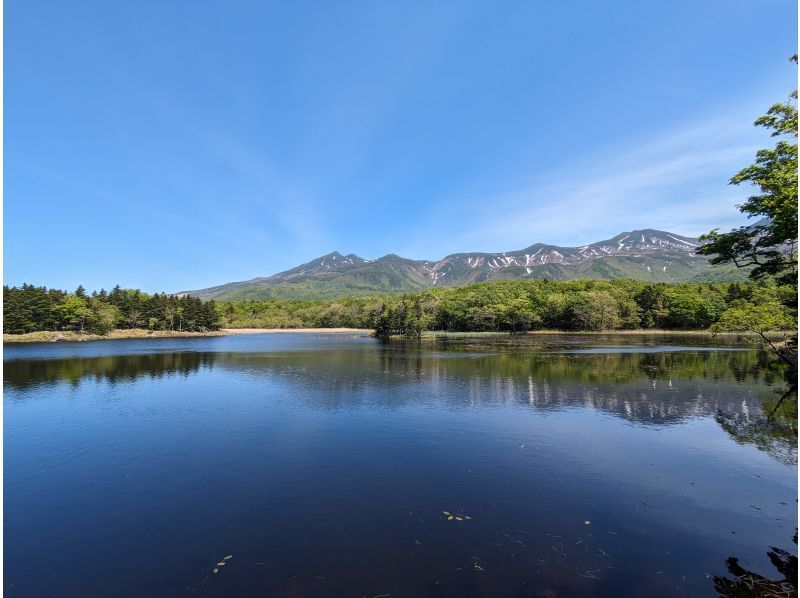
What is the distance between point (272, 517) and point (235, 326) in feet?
601

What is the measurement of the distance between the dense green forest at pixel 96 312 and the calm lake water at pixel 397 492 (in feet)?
331

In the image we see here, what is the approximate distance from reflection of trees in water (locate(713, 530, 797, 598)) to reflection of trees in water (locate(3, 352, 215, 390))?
5044 cm

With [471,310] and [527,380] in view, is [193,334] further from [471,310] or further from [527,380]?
[527,380]

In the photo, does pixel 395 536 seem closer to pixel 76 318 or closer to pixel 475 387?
pixel 475 387

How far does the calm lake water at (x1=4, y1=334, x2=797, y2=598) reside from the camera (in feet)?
40.4

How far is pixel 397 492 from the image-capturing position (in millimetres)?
17391

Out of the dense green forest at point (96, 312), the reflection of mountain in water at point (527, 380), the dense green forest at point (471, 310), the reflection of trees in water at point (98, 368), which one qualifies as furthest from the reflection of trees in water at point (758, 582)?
the dense green forest at point (96, 312)

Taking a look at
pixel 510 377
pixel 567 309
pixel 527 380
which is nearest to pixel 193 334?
pixel 567 309

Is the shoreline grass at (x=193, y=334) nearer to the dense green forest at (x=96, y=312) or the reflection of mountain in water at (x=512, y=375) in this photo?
the dense green forest at (x=96, y=312)

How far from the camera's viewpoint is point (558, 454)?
21.4 metres

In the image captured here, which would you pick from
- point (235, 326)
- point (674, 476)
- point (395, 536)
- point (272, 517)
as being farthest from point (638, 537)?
point (235, 326)

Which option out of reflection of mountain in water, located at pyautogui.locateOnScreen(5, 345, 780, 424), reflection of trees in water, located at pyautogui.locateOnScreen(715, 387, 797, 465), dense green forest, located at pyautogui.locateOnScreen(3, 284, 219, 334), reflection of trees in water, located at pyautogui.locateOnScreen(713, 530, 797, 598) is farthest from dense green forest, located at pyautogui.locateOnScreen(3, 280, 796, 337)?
reflection of trees in water, located at pyautogui.locateOnScreen(713, 530, 797, 598)

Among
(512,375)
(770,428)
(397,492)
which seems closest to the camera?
(397,492)

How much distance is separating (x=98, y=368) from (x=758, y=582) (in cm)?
6530
